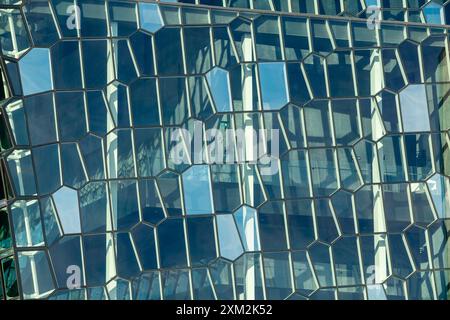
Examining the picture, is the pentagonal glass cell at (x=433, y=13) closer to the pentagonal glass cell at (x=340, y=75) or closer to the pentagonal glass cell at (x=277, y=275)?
the pentagonal glass cell at (x=340, y=75)

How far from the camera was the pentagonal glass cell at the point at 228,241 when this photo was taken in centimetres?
1527

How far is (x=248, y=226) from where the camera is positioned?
15.3 meters

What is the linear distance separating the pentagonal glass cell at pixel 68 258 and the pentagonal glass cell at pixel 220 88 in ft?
8.83

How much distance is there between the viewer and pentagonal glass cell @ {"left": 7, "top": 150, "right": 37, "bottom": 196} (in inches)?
598

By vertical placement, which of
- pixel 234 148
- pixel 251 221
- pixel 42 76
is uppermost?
pixel 42 76

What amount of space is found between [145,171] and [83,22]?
7.40 ft

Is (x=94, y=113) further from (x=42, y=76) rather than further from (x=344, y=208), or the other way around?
(x=344, y=208)

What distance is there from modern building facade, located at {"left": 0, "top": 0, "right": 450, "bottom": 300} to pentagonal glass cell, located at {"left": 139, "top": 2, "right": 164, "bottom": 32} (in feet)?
0.05

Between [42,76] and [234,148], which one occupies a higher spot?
[42,76]

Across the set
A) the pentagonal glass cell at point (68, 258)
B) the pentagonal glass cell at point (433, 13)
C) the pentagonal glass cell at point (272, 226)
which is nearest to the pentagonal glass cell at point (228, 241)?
the pentagonal glass cell at point (272, 226)

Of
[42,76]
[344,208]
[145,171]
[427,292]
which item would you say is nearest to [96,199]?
[145,171]

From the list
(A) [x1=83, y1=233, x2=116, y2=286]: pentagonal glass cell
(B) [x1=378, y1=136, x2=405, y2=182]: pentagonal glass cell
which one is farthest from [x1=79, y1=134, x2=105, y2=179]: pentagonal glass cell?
(B) [x1=378, y1=136, x2=405, y2=182]: pentagonal glass cell

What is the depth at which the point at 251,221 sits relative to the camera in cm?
1537

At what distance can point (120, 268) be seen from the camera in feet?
49.1
